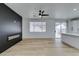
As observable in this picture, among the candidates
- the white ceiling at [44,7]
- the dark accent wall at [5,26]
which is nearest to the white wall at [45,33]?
the white ceiling at [44,7]

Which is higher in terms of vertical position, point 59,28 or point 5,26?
point 5,26

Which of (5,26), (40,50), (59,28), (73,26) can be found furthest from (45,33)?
(5,26)

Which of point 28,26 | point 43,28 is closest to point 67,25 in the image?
point 43,28

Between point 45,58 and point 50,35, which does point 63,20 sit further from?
point 45,58

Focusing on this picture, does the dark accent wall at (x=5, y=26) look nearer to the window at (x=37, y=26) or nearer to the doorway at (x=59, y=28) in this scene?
the window at (x=37, y=26)

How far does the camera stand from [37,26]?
12898 mm

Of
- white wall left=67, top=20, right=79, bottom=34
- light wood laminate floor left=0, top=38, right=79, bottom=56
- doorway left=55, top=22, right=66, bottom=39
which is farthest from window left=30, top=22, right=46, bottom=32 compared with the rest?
light wood laminate floor left=0, top=38, right=79, bottom=56

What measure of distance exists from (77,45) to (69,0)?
5297 mm

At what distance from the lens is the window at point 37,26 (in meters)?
12.8

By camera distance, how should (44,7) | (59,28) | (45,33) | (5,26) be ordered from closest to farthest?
(5,26)
(44,7)
(45,33)
(59,28)

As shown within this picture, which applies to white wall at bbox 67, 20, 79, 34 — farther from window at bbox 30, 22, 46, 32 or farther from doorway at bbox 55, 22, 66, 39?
window at bbox 30, 22, 46, 32

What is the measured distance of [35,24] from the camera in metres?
12.9

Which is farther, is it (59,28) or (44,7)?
(59,28)

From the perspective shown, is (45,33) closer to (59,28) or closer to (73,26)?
(59,28)
